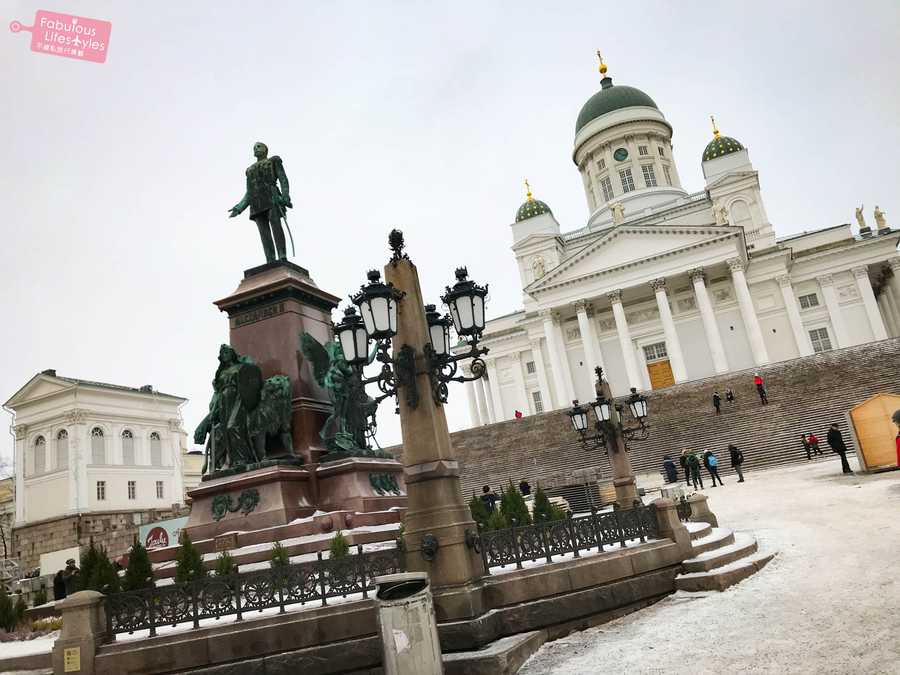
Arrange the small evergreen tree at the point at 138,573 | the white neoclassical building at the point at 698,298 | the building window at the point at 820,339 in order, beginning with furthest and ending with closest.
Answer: the building window at the point at 820,339
the white neoclassical building at the point at 698,298
the small evergreen tree at the point at 138,573

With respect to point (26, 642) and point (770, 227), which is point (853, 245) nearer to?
point (770, 227)

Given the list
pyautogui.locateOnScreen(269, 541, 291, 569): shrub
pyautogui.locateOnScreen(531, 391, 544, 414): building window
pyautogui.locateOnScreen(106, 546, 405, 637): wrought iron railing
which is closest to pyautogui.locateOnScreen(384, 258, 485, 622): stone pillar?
A: pyautogui.locateOnScreen(106, 546, 405, 637): wrought iron railing

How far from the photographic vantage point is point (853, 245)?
55.8 meters

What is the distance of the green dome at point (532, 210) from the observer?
6906 cm

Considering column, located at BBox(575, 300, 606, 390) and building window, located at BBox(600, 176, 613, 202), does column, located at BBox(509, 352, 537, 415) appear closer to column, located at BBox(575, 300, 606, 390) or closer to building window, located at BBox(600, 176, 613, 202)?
column, located at BBox(575, 300, 606, 390)

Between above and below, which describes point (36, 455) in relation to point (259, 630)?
above

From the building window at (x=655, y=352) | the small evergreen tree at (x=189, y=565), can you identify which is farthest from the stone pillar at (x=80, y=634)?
the building window at (x=655, y=352)

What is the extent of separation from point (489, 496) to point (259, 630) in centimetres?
A: 1573

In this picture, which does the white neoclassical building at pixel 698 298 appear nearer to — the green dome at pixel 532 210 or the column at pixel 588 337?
the column at pixel 588 337

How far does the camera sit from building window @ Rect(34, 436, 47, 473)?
4909 cm

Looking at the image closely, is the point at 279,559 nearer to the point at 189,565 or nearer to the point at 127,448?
the point at 189,565

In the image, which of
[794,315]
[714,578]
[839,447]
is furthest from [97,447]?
[794,315]

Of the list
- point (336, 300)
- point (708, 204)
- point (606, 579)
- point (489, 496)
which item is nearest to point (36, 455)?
point (489, 496)

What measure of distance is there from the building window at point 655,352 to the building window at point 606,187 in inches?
861
